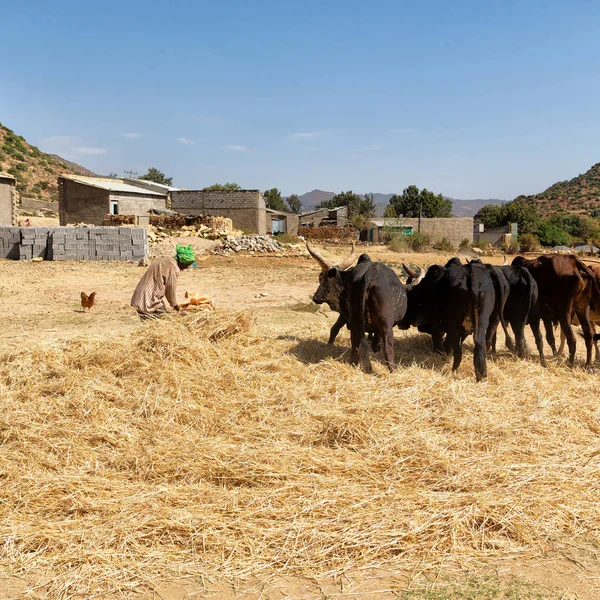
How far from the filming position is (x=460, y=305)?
5.90 metres

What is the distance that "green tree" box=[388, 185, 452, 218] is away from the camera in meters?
57.3

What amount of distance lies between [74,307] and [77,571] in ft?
30.6

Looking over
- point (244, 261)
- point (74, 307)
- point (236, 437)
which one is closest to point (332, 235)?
point (244, 261)

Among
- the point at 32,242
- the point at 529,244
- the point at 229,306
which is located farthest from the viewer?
the point at 529,244

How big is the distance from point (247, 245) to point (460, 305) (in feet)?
65.3

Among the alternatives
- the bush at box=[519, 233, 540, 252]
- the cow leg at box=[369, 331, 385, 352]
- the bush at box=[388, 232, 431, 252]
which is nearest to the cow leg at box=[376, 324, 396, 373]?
the cow leg at box=[369, 331, 385, 352]

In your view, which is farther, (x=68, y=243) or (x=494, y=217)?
(x=494, y=217)

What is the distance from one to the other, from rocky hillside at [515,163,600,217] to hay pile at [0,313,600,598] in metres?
60.7

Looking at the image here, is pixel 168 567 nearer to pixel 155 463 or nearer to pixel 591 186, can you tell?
pixel 155 463

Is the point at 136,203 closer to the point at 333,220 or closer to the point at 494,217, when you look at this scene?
the point at 333,220

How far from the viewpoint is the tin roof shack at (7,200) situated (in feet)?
88.1

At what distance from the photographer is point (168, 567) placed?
2879 mm

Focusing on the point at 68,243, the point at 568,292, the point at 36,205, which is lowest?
the point at 568,292

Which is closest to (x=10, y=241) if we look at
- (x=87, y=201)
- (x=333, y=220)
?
(x=87, y=201)
